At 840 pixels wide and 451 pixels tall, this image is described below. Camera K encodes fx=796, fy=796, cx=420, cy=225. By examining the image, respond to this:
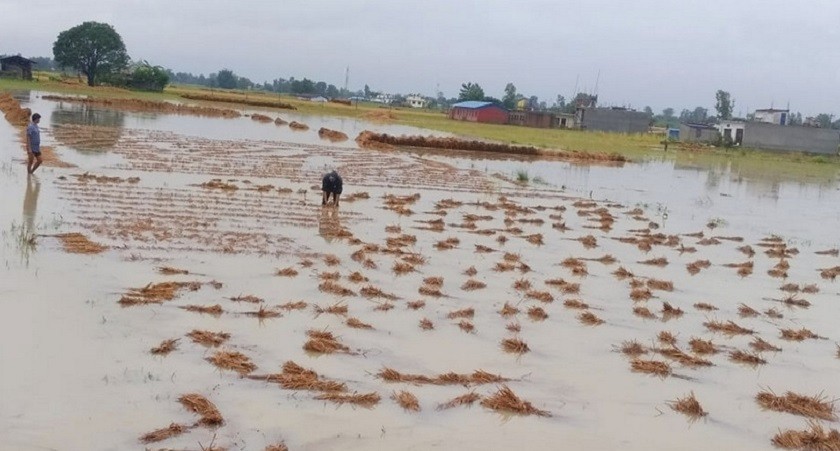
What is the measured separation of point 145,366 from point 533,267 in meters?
6.48

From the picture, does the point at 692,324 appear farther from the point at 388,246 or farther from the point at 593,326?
the point at 388,246

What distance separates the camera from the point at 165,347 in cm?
660

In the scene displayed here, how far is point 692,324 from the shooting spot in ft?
30.1

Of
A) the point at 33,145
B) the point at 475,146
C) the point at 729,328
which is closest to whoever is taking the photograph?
the point at 729,328

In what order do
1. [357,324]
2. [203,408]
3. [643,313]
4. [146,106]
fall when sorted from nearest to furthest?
1. [203,408]
2. [357,324]
3. [643,313]
4. [146,106]

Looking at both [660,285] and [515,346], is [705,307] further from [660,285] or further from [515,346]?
[515,346]

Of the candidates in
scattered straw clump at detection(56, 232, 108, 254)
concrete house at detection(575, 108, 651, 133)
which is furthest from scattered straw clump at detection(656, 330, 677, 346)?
concrete house at detection(575, 108, 651, 133)

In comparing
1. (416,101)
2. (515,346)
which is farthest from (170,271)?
(416,101)

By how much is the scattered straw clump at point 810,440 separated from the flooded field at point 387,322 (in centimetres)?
4

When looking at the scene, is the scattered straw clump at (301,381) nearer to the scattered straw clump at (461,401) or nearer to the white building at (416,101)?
the scattered straw clump at (461,401)

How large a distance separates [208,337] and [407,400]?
6.58 ft

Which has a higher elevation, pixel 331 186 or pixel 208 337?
pixel 331 186

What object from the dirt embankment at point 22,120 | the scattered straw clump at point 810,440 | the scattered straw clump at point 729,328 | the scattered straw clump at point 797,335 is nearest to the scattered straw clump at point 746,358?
the scattered straw clump at point 729,328

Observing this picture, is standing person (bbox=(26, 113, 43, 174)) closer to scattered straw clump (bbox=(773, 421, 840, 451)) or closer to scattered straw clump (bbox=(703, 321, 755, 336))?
scattered straw clump (bbox=(703, 321, 755, 336))
